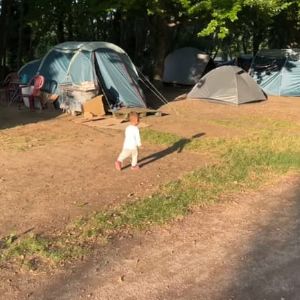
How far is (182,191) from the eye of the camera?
703 cm

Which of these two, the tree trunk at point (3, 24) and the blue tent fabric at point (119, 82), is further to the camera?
the tree trunk at point (3, 24)

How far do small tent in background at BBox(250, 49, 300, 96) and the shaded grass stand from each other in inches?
401

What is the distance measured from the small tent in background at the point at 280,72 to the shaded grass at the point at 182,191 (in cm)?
1018

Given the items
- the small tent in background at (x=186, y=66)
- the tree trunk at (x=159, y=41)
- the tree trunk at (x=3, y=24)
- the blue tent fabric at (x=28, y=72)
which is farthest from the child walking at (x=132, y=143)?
the small tent in background at (x=186, y=66)

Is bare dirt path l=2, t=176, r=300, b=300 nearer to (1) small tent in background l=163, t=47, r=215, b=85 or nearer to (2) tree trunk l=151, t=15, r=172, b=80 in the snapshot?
(2) tree trunk l=151, t=15, r=172, b=80

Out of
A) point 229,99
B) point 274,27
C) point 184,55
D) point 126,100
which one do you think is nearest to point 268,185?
point 126,100

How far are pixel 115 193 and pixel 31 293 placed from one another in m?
2.80

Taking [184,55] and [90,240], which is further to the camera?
[184,55]

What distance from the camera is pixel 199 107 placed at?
16.4 metres

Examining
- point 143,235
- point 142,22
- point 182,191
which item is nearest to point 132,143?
point 182,191

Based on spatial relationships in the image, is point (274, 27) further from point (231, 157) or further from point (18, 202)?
point (18, 202)

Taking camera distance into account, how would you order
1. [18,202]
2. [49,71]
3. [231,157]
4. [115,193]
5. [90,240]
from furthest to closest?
[49,71], [231,157], [115,193], [18,202], [90,240]

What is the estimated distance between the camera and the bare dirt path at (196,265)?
4.31 m

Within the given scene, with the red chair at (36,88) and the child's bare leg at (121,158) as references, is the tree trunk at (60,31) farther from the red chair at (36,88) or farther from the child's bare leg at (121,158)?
the child's bare leg at (121,158)
